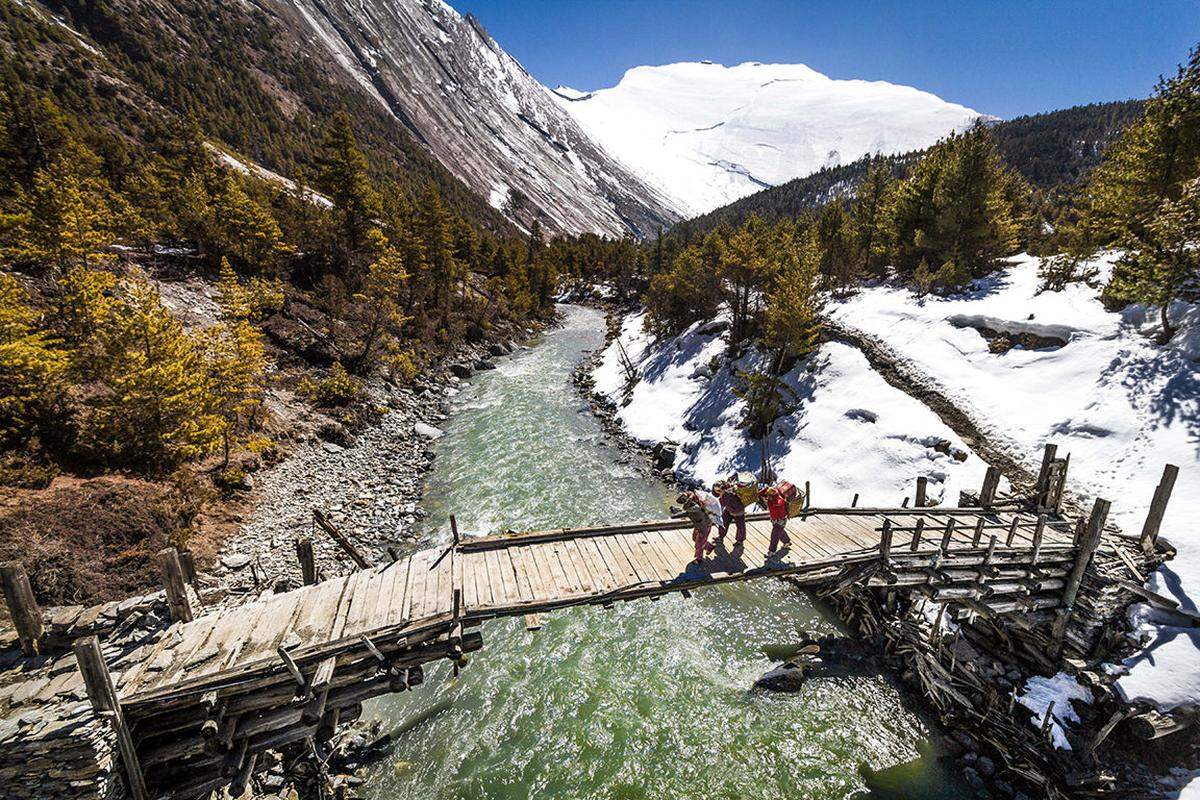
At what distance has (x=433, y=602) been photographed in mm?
9867

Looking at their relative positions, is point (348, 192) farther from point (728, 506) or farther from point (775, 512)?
point (775, 512)

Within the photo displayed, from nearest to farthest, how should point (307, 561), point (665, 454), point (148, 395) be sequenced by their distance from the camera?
point (307, 561)
point (148, 395)
point (665, 454)

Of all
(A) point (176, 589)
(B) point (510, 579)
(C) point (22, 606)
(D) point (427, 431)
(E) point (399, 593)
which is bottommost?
(D) point (427, 431)

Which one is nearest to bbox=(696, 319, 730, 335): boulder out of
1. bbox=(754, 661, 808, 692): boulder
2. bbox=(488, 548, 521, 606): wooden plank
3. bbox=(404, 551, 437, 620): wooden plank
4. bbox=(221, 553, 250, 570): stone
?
bbox=(754, 661, 808, 692): boulder

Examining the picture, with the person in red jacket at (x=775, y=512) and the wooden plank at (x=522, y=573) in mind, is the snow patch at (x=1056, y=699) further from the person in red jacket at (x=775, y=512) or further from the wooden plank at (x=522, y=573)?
the wooden plank at (x=522, y=573)

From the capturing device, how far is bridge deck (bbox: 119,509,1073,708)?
8.30 m

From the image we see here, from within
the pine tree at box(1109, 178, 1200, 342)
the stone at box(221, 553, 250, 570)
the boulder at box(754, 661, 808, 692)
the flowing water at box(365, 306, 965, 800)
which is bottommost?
the flowing water at box(365, 306, 965, 800)

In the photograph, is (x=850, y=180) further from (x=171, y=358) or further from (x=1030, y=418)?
(x=171, y=358)

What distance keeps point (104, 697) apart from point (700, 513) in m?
11.0

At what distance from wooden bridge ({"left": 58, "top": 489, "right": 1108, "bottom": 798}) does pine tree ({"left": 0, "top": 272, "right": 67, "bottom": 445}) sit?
10778mm

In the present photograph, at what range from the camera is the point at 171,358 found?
15531mm

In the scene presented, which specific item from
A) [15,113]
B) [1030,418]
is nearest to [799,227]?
[1030,418]

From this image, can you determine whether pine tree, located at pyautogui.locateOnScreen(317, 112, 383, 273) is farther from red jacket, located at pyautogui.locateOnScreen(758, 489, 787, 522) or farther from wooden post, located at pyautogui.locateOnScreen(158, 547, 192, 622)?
red jacket, located at pyautogui.locateOnScreen(758, 489, 787, 522)

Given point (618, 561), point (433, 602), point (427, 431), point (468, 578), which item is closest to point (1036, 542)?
point (618, 561)
